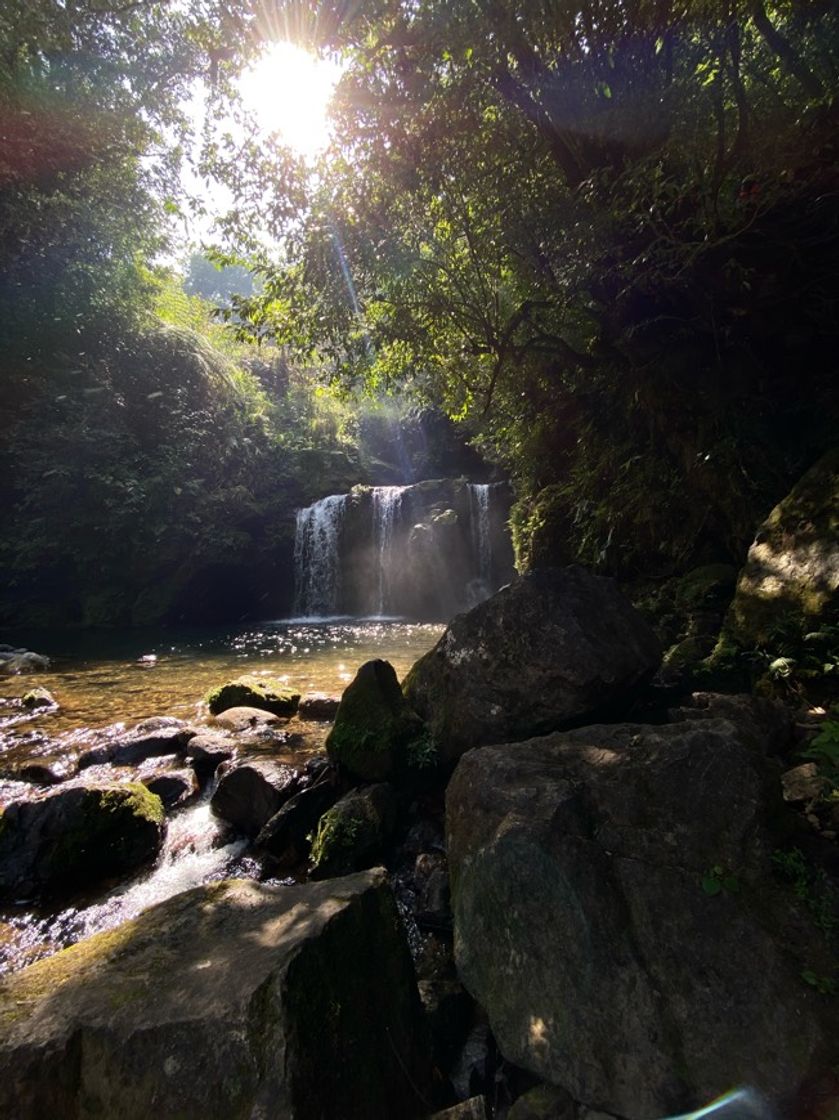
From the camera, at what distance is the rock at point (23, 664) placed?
1195 cm

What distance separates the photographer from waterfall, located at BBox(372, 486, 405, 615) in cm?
2112

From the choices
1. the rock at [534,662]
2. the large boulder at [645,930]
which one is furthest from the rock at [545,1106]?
the rock at [534,662]

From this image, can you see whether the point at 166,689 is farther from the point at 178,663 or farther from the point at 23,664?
the point at 23,664

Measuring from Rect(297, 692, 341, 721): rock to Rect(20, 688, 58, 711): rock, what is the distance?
4.46 m

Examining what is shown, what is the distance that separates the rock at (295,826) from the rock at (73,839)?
115 cm

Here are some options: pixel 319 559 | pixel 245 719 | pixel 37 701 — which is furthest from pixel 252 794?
pixel 319 559

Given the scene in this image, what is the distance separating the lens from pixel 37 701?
8.96 meters

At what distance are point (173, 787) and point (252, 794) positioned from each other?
129 centimetres

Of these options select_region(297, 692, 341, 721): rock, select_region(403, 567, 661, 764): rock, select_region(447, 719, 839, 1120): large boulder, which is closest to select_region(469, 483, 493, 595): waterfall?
select_region(297, 692, 341, 721): rock

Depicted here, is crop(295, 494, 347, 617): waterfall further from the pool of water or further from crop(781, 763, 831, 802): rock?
crop(781, 763, 831, 802): rock

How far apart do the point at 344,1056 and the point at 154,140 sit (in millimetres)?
24377

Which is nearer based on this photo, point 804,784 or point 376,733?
point 804,784

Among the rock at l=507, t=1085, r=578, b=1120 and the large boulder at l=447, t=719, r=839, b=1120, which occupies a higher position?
the large boulder at l=447, t=719, r=839, b=1120

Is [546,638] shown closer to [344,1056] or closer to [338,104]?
[344,1056]
